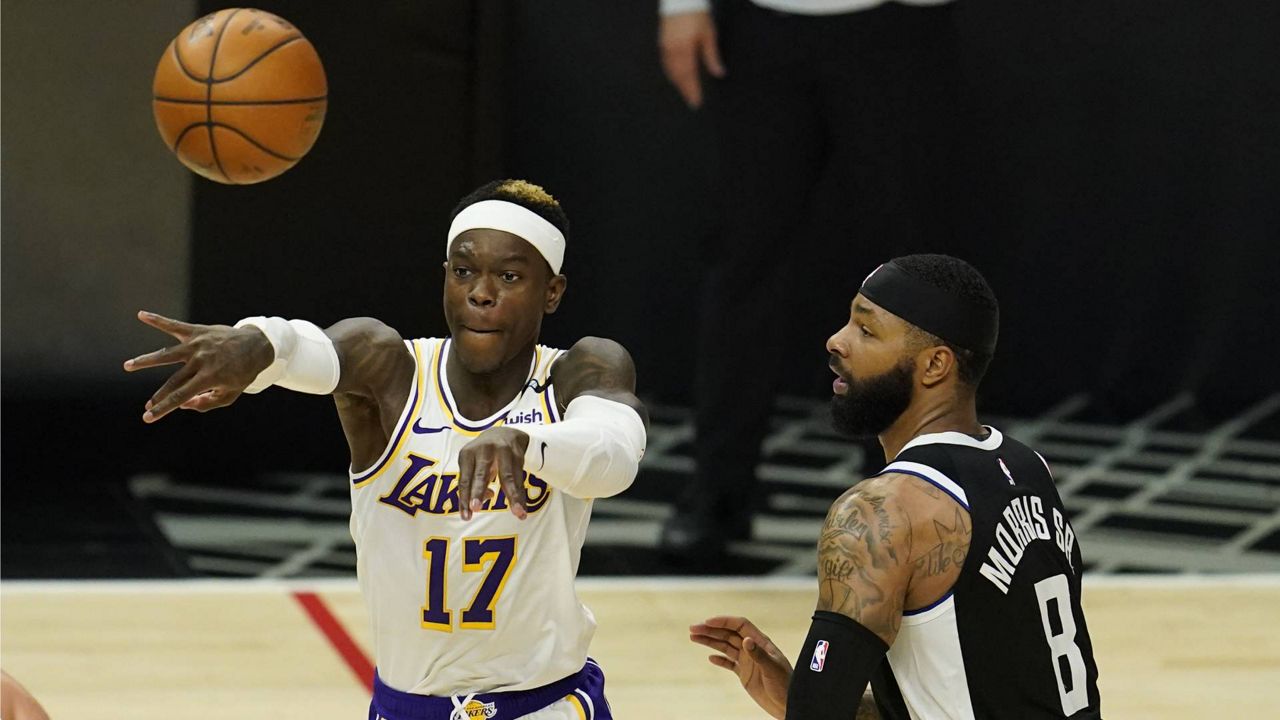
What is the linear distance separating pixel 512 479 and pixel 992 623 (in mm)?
896

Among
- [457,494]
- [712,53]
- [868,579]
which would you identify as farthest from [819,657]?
[712,53]

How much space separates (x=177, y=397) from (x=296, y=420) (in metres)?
4.94

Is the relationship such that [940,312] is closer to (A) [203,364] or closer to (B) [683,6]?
(A) [203,364]

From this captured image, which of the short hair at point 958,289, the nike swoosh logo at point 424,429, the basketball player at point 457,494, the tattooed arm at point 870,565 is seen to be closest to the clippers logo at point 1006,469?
the short hair at point 958,289

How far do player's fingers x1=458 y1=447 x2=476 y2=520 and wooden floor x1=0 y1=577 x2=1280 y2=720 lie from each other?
8.83 ft

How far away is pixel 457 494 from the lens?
3.67 meters

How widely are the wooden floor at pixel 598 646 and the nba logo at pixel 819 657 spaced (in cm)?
256

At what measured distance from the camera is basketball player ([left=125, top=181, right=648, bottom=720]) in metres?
3.74

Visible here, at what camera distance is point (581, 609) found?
12.8ft

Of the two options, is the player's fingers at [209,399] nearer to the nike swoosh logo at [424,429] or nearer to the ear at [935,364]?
the nike swoosh logo at [424,429]

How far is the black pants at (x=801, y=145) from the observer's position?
711 cm

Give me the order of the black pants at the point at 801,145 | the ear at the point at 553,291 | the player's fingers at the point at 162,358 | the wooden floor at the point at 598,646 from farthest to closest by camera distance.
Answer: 1. the black pants at the point at 801,145
2. the wooden floor at the point at 598,646
3. the ear at the point at 553,291
4. the player's fingers at the point at 162,358

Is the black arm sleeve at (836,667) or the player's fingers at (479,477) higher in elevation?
the player's fingers at (479,477)

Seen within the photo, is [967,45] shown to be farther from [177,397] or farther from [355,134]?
[177,397]
